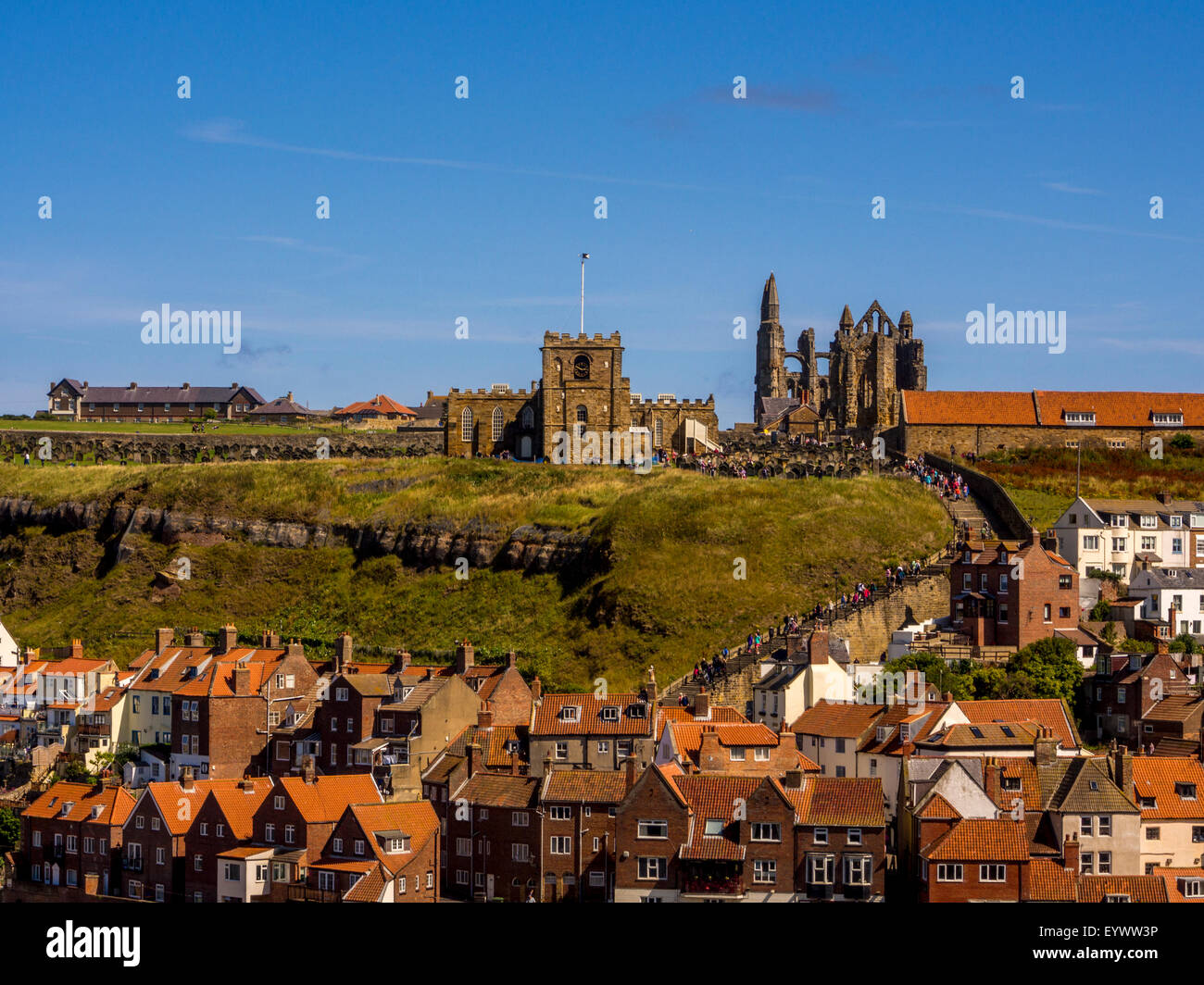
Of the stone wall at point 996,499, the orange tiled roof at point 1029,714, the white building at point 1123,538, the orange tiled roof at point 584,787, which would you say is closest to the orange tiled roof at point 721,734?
the orange tiled roof at point 584,787

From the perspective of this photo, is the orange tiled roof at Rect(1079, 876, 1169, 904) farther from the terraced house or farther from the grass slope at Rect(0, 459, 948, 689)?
the terraced house

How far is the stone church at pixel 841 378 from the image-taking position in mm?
112875

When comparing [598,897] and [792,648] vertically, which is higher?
[792,648]

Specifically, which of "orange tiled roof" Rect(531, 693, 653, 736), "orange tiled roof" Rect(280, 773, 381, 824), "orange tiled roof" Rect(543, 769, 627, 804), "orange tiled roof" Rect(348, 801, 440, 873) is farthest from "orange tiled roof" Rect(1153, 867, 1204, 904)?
"orange tiled roof" Rect(280, 773, 381, 824)

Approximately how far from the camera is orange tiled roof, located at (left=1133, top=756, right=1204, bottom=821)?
50.3 m

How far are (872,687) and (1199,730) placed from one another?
11.0m

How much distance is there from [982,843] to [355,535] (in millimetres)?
48433

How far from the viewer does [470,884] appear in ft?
168

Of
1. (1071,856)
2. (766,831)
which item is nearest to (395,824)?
(766,831)

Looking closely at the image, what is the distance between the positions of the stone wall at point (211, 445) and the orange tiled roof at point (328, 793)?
183 ft

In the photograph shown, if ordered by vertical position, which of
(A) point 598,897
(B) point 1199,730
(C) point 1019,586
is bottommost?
(A) point 598,897

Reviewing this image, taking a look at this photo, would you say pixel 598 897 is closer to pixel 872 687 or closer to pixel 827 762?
pixel 827 762

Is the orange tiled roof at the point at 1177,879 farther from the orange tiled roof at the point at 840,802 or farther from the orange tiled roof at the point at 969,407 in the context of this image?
the orange tiled roof at the point at 969,407
